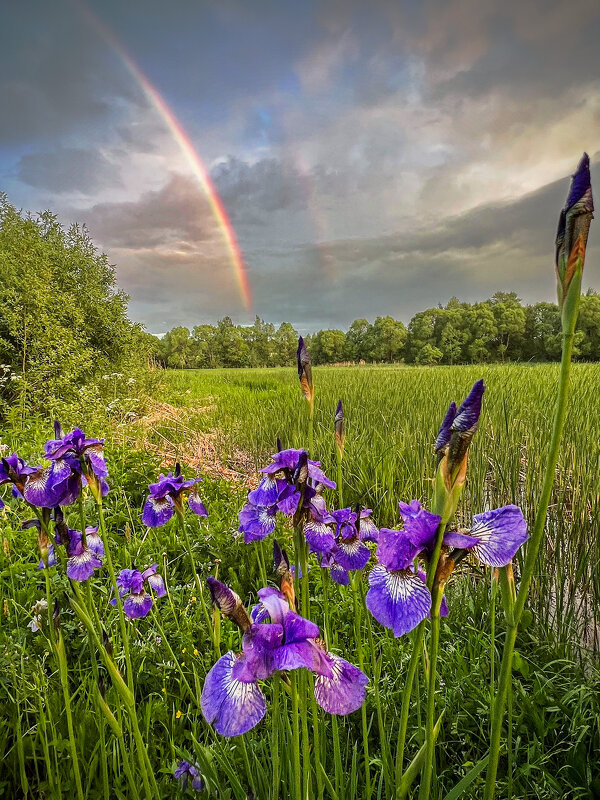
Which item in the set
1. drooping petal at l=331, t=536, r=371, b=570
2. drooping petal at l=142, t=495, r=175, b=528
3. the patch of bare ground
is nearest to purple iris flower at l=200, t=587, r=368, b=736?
drooping petal at l=331, t=536, r=371, b=570

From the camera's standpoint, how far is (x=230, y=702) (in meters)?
0.63

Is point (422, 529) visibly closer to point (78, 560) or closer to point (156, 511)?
point (78, 560)

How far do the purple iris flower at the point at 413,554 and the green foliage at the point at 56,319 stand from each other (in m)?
6.64

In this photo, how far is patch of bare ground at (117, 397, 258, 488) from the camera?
204 inches

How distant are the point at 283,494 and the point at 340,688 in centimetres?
40

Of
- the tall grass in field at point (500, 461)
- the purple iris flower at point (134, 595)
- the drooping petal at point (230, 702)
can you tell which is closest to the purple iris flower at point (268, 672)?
the drooping petal at point (230, 702)

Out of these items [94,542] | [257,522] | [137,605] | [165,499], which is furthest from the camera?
[137,605]

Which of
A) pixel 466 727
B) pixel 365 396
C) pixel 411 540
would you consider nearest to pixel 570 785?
pixel 466 727

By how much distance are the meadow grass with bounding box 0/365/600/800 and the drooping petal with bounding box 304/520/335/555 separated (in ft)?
1.27

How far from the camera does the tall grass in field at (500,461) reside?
2516 millimetres

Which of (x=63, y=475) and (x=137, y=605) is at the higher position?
(x=63, y=475)

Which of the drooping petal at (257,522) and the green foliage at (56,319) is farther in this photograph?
the green foliage at (56,319)

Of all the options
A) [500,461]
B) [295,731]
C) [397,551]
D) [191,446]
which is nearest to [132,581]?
[295,731]

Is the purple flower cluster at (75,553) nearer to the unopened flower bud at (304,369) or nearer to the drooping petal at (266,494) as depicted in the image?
the drooping petal at (266,494)
